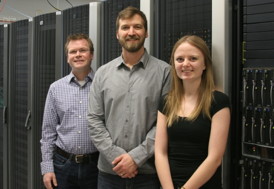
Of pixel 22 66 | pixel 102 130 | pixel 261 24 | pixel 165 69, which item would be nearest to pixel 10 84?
pixel 22 66

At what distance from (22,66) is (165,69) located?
65.1 inches

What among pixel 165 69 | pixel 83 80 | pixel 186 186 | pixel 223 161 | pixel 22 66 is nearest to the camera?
pixel 186 186

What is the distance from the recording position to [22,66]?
2797mm

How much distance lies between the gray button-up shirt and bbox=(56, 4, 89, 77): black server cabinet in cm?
67

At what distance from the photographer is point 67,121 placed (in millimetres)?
1928

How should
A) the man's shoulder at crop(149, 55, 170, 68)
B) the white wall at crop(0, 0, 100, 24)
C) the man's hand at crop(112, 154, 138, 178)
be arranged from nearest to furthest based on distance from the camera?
the man's hand at crop(112, 154, 138, 178) < the man's shoulder at crop(149, 55, 170, 68) < the white wall at crop(0, 0, 100, 24)

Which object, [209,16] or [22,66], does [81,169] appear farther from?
[22,66]

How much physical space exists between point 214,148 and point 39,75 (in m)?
1.73

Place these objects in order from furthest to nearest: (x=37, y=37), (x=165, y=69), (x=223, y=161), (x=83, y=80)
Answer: (x=37, y=37) → (x=83, y=80) → (x=165, y=69) → (x=223, y=161)

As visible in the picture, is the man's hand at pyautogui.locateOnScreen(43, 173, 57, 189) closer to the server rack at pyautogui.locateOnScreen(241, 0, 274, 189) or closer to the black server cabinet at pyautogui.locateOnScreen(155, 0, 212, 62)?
the black server cabinet at pyautogui.locateOnScreen(155, 0, 212, 62)

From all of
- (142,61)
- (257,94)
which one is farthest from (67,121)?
(257,94)

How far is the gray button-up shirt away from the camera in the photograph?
161cm

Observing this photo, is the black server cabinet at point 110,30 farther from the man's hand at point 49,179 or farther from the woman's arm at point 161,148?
the man's hand at point 49,179

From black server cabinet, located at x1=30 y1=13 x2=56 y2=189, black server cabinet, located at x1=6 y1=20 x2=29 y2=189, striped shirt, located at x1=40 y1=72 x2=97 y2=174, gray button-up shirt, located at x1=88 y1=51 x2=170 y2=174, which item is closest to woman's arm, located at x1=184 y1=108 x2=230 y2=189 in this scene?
gray button-up shirt, located at x1=88 y1=51 x2=170 y2=174
